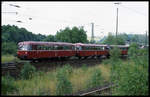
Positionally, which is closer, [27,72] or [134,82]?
[134,82]

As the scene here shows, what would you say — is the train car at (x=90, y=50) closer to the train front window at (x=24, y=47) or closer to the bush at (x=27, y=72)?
the train front window at (x=24, y=47)

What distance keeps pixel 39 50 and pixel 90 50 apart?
11.8 m

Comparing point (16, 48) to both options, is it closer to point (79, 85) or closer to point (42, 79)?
point (42, 79)

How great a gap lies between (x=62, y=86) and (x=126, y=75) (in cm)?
330

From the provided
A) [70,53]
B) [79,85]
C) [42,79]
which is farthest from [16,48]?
[79,85]

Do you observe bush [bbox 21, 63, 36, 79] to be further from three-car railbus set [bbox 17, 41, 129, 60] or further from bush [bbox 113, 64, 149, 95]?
three-car railbus set [bbox 17, 41, 129, 60]

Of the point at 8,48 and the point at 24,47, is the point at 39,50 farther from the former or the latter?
the point at 8,48

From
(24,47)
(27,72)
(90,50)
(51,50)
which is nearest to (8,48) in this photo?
(24,47)

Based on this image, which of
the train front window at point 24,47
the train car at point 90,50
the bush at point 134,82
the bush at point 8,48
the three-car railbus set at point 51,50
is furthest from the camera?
the train car at point 90,50

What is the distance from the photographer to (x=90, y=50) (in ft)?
123

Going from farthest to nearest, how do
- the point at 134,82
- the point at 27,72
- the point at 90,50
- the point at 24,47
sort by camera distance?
the point at 90,50 → the point at 24,47 → the point at 27,72 → the point at 134,82

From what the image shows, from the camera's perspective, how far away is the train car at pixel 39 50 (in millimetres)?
26469

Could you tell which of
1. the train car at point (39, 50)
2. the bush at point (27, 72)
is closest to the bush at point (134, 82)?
the bush at point (27, 72)

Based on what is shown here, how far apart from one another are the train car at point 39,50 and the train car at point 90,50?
14.5ft
